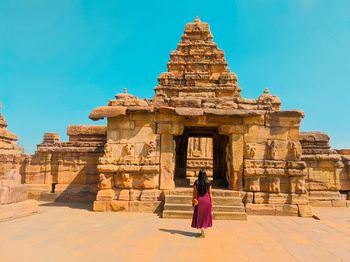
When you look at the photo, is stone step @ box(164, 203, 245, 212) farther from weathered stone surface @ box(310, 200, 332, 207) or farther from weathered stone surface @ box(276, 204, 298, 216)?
weathered stone surface @ box(310, 200, 332, 207)

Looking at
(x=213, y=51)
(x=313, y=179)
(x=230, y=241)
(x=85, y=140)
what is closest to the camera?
(x=230, y=241)

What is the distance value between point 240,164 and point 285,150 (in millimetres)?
1468

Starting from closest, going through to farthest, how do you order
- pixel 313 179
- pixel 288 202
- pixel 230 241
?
pixel 230 241 → pixel 288 202 → pixel 313 179

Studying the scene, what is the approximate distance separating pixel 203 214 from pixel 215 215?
2.16 meters

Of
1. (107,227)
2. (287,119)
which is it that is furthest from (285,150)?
(107,227)

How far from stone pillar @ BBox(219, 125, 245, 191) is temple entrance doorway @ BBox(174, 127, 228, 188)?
173 centimetres

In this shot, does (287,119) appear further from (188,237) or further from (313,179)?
(188,237)

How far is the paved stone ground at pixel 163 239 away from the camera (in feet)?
15.8

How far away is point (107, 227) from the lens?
6883 mm

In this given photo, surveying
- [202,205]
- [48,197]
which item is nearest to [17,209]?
[48,197]

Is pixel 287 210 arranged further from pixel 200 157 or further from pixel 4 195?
pixel 200 157

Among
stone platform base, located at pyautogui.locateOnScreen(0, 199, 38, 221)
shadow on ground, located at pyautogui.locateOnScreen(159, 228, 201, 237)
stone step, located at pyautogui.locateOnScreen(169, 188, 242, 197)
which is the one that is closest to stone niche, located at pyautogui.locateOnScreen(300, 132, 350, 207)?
stone step, located at pyautogui.locateOnScreen(169, 188, 242, 197)

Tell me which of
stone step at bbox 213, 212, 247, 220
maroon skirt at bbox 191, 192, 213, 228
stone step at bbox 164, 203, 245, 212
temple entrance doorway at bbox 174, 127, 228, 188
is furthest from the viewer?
temple entrance doorway at bbox 174, 127, 228, 188

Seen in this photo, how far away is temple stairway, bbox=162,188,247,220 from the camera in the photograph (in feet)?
27.2
